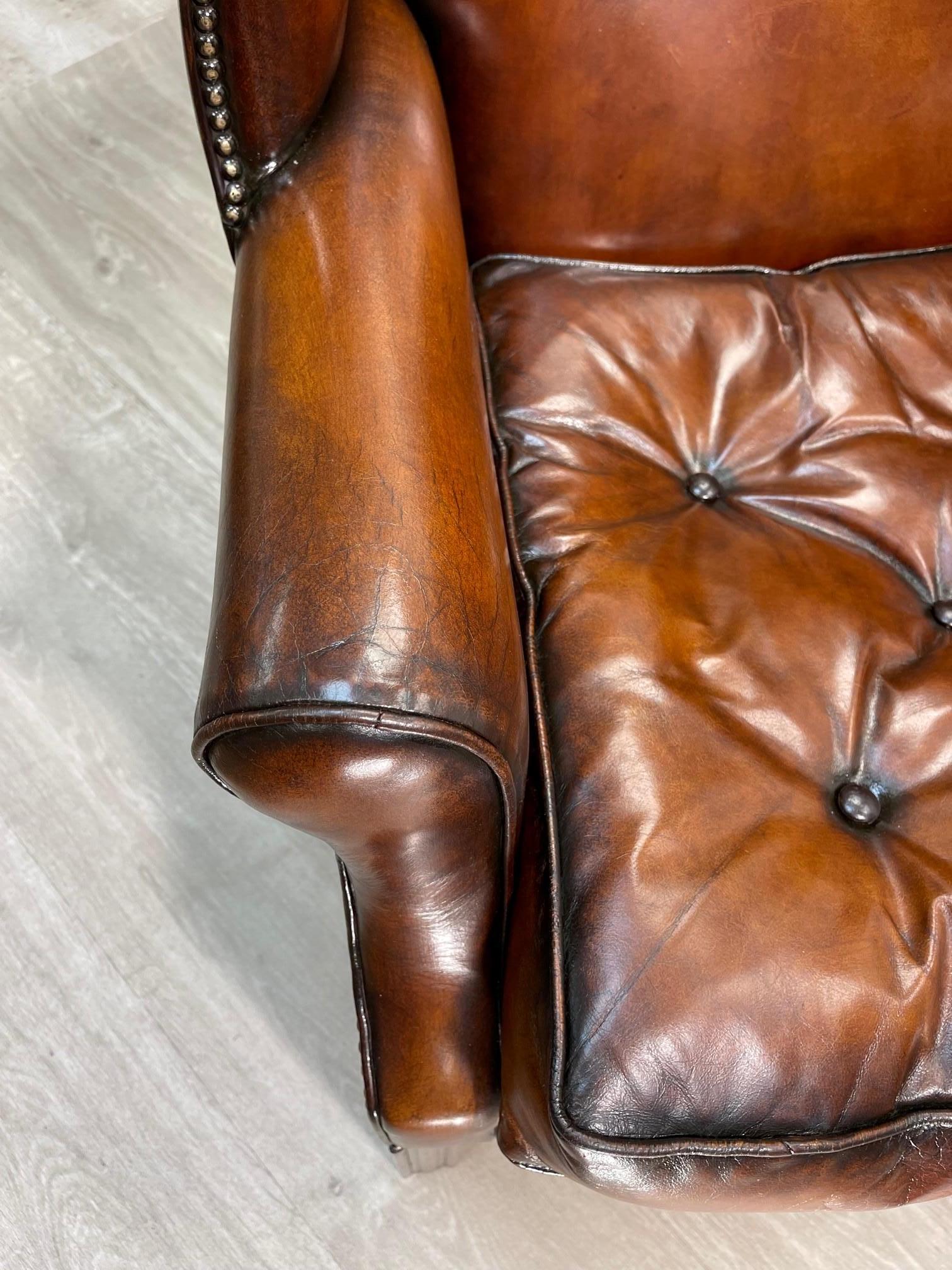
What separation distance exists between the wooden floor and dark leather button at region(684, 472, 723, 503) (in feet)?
1.66

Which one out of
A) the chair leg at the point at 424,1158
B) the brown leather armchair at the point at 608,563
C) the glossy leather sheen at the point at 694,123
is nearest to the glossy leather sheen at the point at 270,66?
the brown leather armchair at the point at 608,563

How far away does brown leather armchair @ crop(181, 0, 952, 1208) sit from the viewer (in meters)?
0.61

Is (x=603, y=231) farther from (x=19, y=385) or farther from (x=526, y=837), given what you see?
(x=19, y=385)

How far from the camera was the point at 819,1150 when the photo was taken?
2.11 ft

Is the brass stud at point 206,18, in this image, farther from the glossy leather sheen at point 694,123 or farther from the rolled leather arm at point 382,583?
the glossy leather sheen at point 694,123

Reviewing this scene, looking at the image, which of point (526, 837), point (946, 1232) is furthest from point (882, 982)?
point (946, 1232)

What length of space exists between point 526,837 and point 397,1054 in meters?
0.16

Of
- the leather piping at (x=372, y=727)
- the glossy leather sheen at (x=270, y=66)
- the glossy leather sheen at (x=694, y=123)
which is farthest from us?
the glossy leather sheen at (x=694, y=123)

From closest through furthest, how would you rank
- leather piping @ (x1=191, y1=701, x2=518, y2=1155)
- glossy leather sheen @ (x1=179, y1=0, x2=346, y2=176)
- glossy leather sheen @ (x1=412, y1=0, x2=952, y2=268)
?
leather piping @ (x1=191, y1=701, x2=518, y2=1155), glossy leather sheen @ (x1=179, y1=0, x2=346, y2=176), glossy leather sheen @ (x1=412, y1=0, x2=952, y2=268)

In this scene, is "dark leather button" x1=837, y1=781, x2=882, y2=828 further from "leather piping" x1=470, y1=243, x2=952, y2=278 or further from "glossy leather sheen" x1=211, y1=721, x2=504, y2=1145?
"leather piping" x1=470, y1=243, x2=952, y2=278

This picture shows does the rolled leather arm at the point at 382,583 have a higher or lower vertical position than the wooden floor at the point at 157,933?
higher

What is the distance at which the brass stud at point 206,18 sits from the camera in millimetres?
690

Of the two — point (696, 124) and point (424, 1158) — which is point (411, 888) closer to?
point (424, 1158)

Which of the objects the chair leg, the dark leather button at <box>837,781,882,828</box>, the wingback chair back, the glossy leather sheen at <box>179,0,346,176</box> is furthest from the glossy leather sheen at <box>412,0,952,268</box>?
the chair leg
